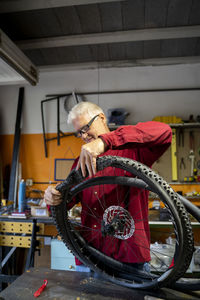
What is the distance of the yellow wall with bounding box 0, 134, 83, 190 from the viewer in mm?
3234

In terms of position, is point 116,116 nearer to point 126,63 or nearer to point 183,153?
point 126,63

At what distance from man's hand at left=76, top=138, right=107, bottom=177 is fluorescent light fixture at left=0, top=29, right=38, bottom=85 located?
1795mm

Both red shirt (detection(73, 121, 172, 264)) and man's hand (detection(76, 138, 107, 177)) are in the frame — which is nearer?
man's hand (detection(76, 138, 107, 177))

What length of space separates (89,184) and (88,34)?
222 centimetres

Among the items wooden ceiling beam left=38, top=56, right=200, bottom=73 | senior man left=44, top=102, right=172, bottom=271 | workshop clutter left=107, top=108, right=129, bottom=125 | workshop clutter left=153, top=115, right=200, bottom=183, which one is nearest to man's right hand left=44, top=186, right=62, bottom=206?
senior man left=44, top=102, right=172, bottom=271

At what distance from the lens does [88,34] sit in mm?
2596

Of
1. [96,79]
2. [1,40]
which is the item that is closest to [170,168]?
[96,79]

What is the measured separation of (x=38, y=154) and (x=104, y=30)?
1901 millimetres

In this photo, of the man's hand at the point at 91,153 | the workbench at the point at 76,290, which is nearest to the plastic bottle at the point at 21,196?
the workbench at the point at 76,290

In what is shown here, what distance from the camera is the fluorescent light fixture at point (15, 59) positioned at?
2079 mm

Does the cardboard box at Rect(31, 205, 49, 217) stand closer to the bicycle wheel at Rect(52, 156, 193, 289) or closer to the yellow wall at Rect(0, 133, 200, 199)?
the yellow wall at Rect(0, 133, 200, 199)

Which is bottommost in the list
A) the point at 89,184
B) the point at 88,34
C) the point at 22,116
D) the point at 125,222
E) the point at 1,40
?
the point at 125,222

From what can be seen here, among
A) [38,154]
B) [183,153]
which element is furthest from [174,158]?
[38,154]

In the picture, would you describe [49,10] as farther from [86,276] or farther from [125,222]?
[86,276]
